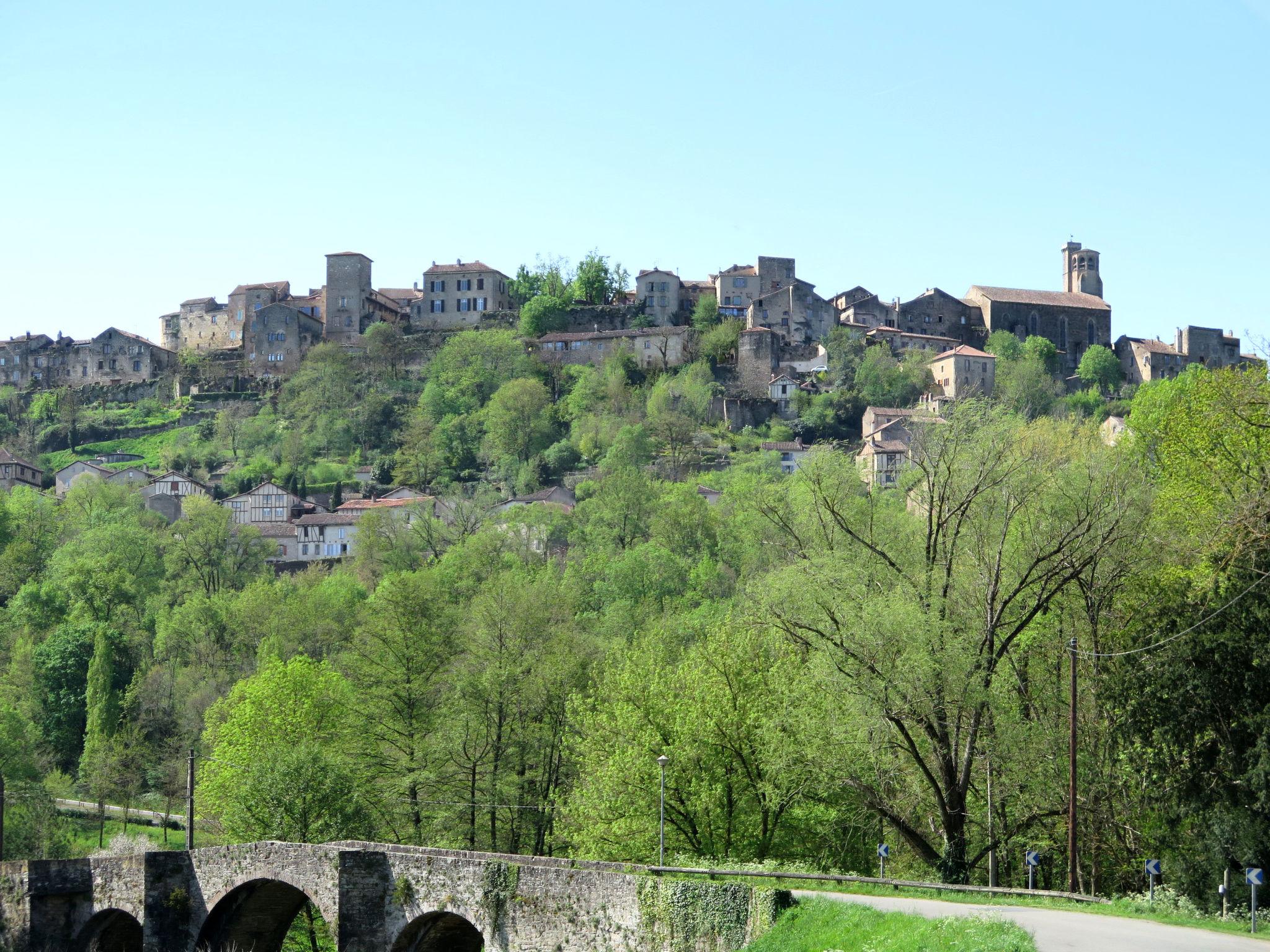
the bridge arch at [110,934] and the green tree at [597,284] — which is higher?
the green tree at [597,284]

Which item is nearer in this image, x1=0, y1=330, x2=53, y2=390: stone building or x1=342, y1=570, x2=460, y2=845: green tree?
x1=342, y1=570, x2=460, y2=845: green tree

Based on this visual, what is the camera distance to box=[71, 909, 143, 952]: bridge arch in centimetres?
3650

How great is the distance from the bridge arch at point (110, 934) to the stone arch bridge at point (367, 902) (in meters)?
0.04

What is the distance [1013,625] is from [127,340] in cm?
12182

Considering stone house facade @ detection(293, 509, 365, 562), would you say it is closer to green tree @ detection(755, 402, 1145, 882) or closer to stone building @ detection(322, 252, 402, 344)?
stone building @ detection(322, 252, 402, 344)

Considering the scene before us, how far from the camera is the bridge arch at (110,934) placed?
3650cm

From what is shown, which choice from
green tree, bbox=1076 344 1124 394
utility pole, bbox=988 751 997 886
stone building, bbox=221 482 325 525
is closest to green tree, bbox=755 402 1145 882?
utility pole, bbox=988 751 997 886

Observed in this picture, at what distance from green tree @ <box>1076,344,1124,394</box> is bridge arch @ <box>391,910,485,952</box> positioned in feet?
327

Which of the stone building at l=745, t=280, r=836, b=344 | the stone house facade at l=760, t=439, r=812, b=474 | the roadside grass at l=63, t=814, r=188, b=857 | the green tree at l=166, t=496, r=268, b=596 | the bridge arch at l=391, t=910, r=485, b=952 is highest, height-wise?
the stone building at l=745, t=280, r=836, b=344

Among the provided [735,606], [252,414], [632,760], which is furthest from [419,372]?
[632,760]

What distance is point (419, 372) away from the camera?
427 feet

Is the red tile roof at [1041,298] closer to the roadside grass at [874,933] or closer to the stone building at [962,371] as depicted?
the stone building at [962,371]

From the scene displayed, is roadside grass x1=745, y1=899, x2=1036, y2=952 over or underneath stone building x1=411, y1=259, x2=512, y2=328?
underneath

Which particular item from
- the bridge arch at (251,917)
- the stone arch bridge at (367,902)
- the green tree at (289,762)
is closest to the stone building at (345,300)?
the green tree at (289,762)
